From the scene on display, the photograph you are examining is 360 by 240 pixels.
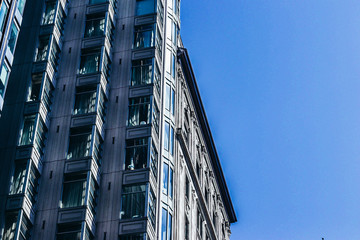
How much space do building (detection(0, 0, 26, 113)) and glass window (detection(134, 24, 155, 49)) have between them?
60.3 ft

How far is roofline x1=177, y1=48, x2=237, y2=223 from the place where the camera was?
2933 inches

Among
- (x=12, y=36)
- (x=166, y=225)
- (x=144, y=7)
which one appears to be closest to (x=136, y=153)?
(x=166, y=225)

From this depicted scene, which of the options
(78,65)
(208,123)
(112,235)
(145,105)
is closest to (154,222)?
(112,235)

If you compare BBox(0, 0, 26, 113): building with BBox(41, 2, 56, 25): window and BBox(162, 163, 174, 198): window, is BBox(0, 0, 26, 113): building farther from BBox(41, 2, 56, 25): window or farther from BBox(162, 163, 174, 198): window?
BBox(162, 163, 174, 198): window

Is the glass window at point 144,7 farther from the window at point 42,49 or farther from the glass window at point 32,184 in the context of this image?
the glass window at point 32,184

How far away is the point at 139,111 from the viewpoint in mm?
59188

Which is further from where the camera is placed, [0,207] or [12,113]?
[12,113]

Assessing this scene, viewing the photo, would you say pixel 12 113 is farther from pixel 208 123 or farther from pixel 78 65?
pixel 208 123

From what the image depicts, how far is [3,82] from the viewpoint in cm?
4425

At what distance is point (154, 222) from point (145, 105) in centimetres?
1023

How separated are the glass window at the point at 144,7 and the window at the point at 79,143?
1483 centimetres

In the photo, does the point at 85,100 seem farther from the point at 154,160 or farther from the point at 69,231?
the point at 69,231

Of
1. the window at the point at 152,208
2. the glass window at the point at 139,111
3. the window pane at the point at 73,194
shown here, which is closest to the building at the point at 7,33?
the window pane at the point at 73,194

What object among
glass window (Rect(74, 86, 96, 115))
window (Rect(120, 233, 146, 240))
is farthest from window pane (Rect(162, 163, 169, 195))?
glass window (Rect(74, 86, 96, 115))
